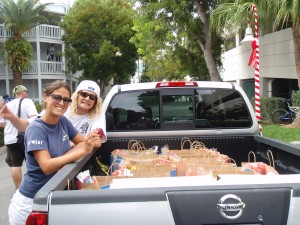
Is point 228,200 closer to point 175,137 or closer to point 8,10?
point 175,137

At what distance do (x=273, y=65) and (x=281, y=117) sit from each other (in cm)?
409

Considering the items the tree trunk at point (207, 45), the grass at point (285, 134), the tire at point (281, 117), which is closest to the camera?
the grass at point (285, 134)

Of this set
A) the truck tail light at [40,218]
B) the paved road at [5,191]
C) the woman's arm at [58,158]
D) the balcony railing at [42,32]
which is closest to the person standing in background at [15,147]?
the paved road at [5,191]

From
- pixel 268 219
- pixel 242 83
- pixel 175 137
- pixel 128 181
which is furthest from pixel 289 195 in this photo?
pixel 242 83

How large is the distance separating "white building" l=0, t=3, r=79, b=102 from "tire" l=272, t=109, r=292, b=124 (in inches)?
818

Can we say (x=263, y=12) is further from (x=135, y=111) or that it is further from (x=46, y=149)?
(x=46, y=149)

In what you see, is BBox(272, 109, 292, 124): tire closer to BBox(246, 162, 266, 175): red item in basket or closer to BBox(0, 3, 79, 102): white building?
BBox(246, 162, 266, 175): red item in basket

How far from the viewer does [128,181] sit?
2.46 metres

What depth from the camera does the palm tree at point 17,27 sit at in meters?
28.8

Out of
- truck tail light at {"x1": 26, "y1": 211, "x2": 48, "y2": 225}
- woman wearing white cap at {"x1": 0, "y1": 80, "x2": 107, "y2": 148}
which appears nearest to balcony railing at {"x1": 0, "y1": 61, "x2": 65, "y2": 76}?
woman wearing white cap at {"x1": 0, "y1": 80, "x2": 107, "y2": 148}

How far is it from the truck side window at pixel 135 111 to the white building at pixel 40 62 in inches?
1126

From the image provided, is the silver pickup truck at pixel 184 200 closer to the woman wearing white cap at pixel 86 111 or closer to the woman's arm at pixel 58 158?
the woman's arm at pixel 58 158

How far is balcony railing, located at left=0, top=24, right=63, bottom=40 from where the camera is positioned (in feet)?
Answer: 107

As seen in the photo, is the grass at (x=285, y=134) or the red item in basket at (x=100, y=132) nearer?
the red item in basket at (x=100, y=132)
